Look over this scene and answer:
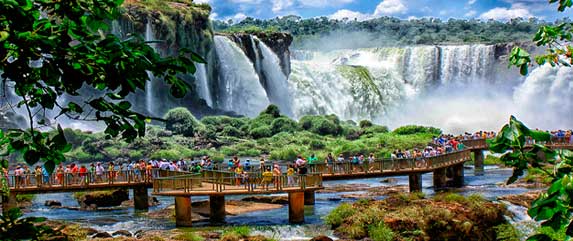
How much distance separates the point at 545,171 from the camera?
11.4 ft

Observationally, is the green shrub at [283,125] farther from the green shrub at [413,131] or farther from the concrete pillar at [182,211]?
the concrete pillar at [182,211]

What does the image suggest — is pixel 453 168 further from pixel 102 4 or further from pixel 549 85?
pixel 549 85

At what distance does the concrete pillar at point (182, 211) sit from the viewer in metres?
23.6

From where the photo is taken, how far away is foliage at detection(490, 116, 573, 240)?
10.5 ft

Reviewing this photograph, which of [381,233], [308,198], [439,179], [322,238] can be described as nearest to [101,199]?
[308,198]

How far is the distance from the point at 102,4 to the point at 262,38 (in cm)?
6833

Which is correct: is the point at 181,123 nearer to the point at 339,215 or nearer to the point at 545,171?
the point at 339,215

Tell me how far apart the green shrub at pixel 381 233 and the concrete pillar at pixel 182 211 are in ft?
20.5

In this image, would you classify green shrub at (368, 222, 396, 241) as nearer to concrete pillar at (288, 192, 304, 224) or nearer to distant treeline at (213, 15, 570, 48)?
concrete pillar at (288, 192, 304, 224)

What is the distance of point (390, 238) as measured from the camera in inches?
768

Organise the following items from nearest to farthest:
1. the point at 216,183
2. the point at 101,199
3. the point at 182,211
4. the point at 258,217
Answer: the point at 182,211 → the point at 216,183 → the point at 258,217 → the point at 101,199

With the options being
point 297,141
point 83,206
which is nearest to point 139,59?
point 83,206

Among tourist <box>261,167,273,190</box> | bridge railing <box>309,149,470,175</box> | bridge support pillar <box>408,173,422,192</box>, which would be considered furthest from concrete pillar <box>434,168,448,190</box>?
tourist <box>261,167,273,190</box>

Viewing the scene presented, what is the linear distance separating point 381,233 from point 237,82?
48.0 m
